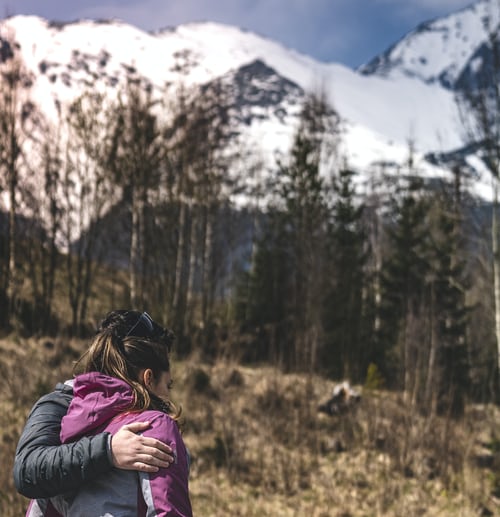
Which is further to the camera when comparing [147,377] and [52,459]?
[147,377]

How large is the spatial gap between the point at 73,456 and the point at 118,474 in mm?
128

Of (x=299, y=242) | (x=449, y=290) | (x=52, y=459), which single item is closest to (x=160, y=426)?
(x=52, y=459)

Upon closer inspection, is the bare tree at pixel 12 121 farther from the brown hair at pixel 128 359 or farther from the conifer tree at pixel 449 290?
the brown hair at pixel 128 359

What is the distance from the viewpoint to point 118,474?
5.06 feet

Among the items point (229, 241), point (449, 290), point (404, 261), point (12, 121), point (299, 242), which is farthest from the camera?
point (229, 241)

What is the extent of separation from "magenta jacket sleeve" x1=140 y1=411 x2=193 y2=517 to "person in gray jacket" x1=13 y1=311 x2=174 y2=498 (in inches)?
0.9

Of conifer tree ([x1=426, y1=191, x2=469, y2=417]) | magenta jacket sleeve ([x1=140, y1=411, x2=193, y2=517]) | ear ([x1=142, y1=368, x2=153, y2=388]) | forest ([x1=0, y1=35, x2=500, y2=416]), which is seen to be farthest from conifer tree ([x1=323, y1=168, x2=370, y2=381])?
magenta jacket sleeve ([x1=140, y1=411, x2=193, y2=517])

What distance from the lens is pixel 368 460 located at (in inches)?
365

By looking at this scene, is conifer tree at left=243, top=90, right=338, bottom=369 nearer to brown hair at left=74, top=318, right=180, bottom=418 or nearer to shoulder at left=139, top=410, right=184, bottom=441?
brown hair at left=74, top=318, right=180, bottom=418

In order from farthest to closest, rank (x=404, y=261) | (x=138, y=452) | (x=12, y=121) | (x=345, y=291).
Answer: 1. (x=404, y=261)
2. (x=345, y=291)
3. (x=12, y=121)
4. (x=138, y=452)

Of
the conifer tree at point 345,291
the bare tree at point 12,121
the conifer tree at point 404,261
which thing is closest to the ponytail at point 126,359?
the conifer tree at point 345,291

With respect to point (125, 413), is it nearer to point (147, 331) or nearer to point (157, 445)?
point (157, 445)

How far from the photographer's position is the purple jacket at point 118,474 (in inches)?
58.1

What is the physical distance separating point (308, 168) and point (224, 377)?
11.8 m
